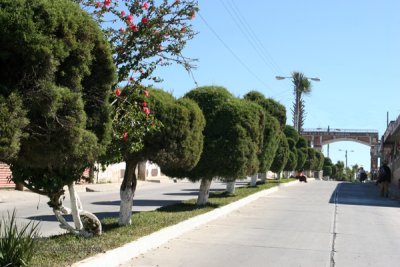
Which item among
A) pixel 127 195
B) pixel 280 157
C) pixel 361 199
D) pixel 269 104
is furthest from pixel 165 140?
pixel 280 157

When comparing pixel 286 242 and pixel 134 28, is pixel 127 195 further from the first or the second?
pixel 134 28

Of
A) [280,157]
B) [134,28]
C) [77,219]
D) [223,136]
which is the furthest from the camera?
[280,157]

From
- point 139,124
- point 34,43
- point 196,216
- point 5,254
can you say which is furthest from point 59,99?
point 196,216

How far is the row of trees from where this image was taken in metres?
5.23

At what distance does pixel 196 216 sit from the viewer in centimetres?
1338

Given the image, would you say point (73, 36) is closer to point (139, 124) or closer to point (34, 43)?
point (34, 43)

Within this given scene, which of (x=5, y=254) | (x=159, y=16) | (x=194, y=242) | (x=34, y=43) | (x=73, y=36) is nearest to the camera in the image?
(x=34, y=43)

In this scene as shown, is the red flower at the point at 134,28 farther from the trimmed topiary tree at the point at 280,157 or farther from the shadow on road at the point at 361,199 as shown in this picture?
the trimmed topiary tree at the point at 280,157

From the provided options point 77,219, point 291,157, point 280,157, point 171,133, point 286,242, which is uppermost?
point 291,157

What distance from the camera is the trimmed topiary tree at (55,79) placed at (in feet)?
17.0

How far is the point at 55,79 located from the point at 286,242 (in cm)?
659

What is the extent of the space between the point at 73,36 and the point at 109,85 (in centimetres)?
107

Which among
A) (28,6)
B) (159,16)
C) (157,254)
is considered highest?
(159,16)

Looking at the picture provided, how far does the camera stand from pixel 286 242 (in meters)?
10.8
